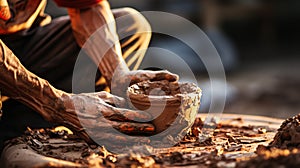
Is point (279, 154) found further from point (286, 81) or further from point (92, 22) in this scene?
point (286, 81)

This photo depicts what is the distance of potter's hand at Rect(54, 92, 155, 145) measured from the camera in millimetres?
1927

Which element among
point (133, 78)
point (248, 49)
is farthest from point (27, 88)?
point (248, 49)

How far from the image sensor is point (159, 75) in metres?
2.18

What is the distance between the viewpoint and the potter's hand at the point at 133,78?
2174mm

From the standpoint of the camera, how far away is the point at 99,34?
8.21ft

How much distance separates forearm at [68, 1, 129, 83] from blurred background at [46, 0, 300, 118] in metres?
2.30

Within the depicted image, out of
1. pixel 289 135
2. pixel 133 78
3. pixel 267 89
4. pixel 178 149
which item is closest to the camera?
pixel 289 135

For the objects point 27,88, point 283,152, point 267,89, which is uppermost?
point 283,152

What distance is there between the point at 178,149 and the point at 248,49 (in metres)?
6.44

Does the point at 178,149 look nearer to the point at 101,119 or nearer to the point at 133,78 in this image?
the point at 101,119

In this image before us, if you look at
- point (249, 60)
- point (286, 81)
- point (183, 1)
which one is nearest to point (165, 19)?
point (183, 1)

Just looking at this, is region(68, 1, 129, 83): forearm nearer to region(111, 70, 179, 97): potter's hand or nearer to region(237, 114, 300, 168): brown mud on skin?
region(111, 70, 179, 97): potter's hand

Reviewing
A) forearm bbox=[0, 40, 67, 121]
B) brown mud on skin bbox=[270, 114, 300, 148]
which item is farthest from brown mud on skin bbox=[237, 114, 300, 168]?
forearm bbox=[0, 40, 67, 121]

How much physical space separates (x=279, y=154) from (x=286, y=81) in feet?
15.4
